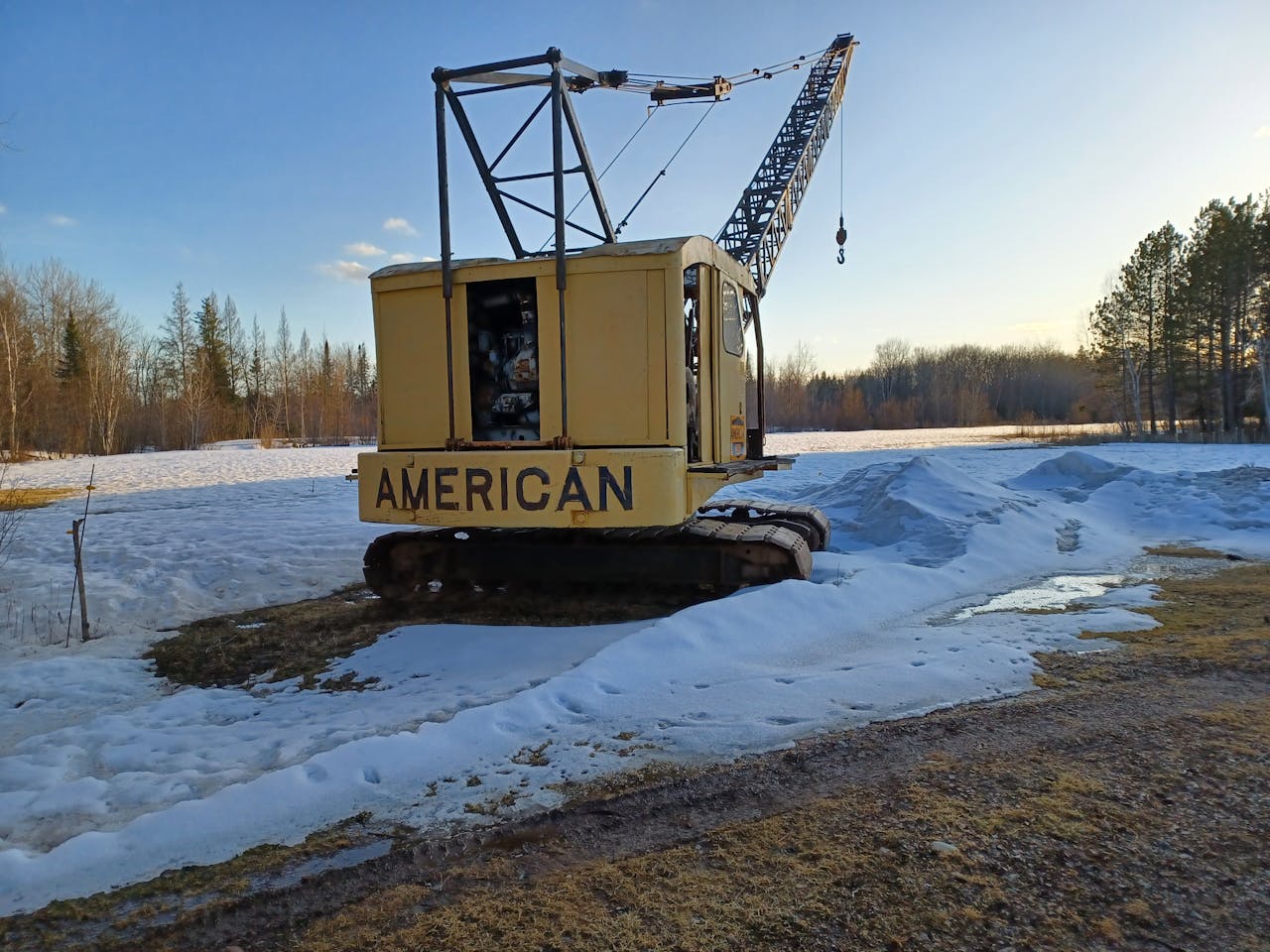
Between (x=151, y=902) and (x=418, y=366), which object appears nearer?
(x=151, y=902)

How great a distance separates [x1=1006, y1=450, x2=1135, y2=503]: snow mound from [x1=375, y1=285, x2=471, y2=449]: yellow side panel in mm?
10581

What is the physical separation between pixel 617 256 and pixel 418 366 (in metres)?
1.96

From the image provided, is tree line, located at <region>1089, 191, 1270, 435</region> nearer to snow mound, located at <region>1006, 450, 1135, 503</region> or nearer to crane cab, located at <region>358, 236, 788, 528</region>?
snow mound, located at <region>1006, 450, 1135, 503</region>

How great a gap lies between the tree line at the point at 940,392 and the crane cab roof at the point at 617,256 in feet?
220

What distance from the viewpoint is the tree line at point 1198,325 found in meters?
35.2

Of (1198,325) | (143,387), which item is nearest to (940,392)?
(1198,325)

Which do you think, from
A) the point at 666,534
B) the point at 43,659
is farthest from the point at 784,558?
the point at 43,659

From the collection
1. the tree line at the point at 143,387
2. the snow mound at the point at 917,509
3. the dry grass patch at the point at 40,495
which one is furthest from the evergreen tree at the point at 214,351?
the snow mound at the point at 917,509

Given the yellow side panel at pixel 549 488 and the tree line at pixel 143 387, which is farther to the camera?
the tree line at pixel 143 387

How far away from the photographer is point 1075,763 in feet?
10.6

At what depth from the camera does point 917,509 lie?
383 inches

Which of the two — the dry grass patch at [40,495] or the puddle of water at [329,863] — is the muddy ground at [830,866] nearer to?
the puddle of water at [329,863]

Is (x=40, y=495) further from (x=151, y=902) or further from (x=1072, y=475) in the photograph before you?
(x=1072, y=475)

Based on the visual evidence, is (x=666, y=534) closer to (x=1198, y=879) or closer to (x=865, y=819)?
(x=865, y=819)
